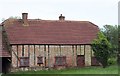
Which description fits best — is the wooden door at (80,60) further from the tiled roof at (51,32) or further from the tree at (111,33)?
the tree at (111,33)

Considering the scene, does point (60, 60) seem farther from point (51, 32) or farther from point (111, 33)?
point (111, 33)

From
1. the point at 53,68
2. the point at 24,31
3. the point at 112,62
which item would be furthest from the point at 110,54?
the point at 24,31

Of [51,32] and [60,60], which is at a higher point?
[51,32]

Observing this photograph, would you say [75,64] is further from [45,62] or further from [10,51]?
[10,51]

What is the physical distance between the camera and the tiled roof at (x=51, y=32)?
4500cm

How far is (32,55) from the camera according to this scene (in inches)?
1729

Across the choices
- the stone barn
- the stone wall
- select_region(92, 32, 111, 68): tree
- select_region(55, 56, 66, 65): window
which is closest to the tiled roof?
the stone barn

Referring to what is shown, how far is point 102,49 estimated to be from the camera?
44531 mm

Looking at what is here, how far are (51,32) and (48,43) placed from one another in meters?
3.05

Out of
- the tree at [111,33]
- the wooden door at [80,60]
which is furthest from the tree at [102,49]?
the tree at [111,33]

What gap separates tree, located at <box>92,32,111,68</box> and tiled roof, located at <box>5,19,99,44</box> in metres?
1.36

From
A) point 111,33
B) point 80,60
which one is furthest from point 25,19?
point 111,33

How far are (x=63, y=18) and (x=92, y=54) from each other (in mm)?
7360

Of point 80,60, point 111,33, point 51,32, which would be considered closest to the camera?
point 80,60
